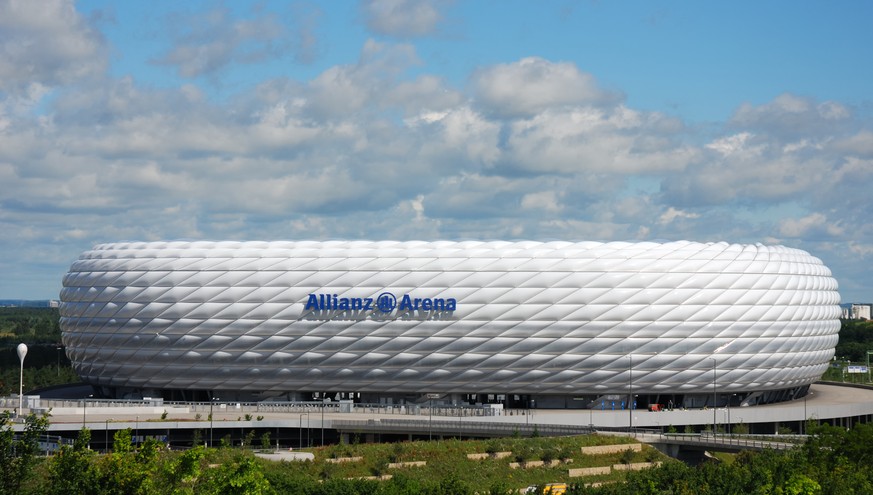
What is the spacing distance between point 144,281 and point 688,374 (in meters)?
49.7

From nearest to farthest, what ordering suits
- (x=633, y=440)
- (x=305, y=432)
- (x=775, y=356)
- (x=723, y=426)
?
(x=633, y=440), (x=305, y=432), (x=723, y=426), (x=775, y=356)

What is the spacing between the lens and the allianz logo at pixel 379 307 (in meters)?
101

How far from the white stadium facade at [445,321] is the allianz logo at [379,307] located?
12 cm

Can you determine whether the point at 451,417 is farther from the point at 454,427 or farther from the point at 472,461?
the point at 472,461

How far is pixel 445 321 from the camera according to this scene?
10106cm

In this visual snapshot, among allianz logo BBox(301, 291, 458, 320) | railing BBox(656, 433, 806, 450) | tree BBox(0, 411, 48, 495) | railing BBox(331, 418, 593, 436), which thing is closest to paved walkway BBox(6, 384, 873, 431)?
railing BBox(331, 418, 593, 436)

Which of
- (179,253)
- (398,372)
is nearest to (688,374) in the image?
(398,372)

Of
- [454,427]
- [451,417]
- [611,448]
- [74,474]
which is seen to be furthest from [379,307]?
[74,474]

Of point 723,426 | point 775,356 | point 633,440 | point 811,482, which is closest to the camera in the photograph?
point 811,482

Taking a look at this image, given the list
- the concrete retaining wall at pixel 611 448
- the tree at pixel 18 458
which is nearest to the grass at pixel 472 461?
the concrete retaining wall at pixel 611 448

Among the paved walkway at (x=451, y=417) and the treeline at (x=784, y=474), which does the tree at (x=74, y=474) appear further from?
the paved walkway at (x=451, y=417)

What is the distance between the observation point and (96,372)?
10988cm

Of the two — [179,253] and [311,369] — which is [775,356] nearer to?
[311,369]

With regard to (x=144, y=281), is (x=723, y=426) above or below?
below
